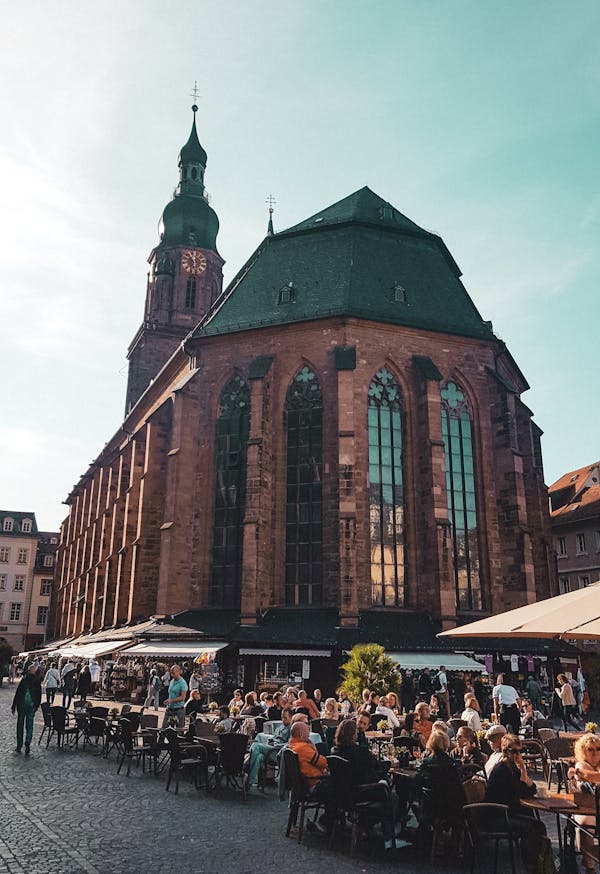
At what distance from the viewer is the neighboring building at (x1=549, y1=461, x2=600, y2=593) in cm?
4350

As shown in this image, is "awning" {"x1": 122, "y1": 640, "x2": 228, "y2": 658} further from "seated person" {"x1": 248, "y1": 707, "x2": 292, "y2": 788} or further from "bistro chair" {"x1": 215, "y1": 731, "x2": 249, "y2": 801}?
"bistro chair" {"x1": 215, "y1": 731, "x2": 249, "y2": 801}

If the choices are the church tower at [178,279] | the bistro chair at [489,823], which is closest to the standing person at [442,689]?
the bistro chair at [489,823]

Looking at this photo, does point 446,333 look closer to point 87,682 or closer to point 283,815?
point 87,682

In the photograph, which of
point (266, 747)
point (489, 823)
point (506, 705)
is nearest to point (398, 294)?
point (506, 705)

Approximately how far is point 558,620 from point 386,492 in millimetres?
18853

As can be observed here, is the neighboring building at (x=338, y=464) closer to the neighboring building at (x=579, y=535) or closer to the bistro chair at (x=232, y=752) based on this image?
the bistro chair at (x=232, y=752)

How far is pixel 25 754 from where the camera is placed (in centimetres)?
1402

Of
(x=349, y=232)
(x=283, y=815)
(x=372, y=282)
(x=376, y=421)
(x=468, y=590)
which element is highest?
(x=349, y=232)

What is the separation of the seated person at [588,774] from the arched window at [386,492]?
748 inches

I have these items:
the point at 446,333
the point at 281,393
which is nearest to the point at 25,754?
the point at 281,393

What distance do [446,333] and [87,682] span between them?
1800 centimetres

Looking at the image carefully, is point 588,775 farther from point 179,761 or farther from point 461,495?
point 461,495

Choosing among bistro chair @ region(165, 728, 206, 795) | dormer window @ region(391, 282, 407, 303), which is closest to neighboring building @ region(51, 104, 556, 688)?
dormer window @ region(391, 282, 407, 303)

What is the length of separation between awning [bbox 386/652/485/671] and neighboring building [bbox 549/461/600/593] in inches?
875
